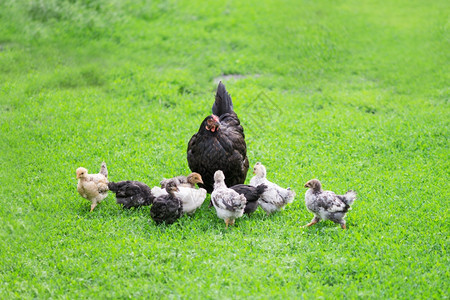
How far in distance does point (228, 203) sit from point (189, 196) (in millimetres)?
690

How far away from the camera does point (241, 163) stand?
25.2 ft

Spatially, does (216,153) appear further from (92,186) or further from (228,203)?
(92,186)

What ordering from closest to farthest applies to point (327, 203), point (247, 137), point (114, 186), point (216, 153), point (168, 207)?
point (327, 203) → point (168, 207) → point (114, 186) → point (216, 153) → point (247, 137)

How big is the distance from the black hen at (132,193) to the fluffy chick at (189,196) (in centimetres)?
13

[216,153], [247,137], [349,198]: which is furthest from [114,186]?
[247,137]

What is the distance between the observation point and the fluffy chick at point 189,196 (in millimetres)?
6984

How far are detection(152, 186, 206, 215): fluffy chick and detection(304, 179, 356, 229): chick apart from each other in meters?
1.58

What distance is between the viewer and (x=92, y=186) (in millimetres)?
7074

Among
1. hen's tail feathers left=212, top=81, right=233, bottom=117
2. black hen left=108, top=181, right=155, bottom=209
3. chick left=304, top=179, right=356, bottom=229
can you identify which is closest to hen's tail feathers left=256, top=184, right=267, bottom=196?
chick left=304, top=179, right=356, bottom=229

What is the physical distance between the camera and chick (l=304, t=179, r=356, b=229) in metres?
6.58

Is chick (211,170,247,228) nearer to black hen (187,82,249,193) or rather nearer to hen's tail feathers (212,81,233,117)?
black hen (187,82,249,193)

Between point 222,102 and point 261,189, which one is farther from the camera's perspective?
point 222,102

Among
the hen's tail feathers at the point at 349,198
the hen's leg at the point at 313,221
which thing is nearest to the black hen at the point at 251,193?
the hen's leg at the point at 313,221

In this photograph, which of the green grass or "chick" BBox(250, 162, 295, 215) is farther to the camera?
"chick" BBox(250, 162, 295, 215)
